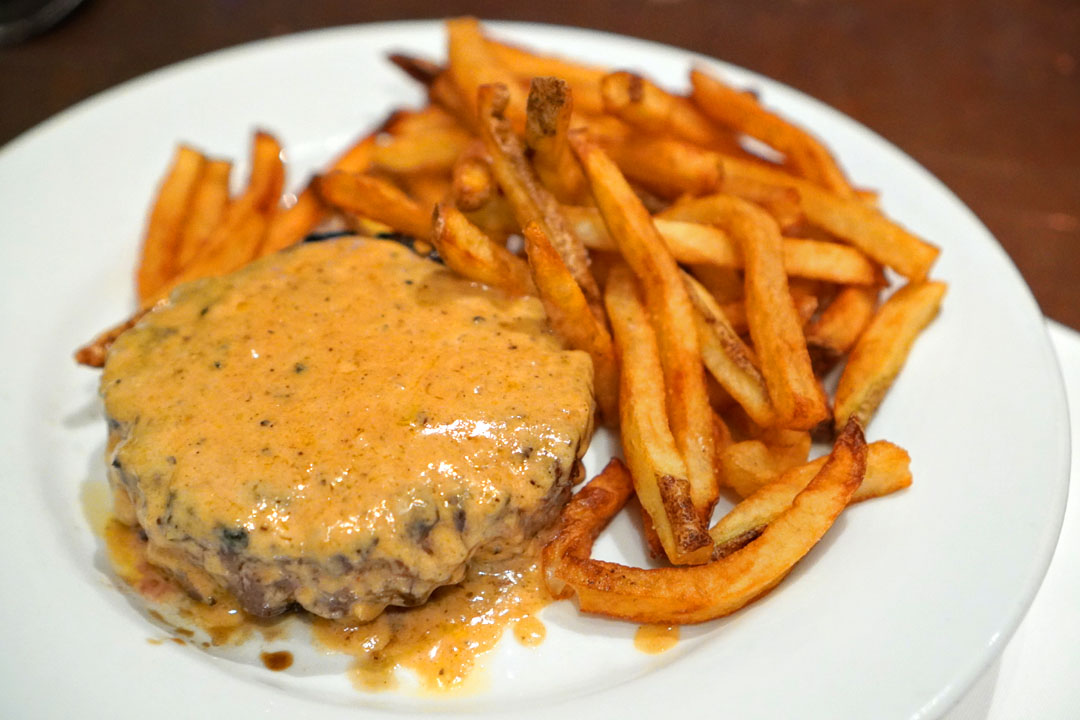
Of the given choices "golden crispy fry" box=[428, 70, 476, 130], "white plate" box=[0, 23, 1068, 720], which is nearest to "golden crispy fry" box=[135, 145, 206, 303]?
"white plate" box=[0, 23, 1068, 720]

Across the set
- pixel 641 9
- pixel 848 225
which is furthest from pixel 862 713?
pixel 641 9

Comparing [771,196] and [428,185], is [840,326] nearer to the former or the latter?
[771,196]

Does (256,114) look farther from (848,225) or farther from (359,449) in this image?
(848,225)

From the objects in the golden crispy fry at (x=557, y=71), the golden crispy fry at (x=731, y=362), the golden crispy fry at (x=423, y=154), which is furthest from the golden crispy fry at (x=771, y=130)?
the golden crispy fry at (x=423, y=154)

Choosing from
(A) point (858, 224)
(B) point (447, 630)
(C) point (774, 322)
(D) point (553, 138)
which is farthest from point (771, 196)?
(B) point (447, 630)

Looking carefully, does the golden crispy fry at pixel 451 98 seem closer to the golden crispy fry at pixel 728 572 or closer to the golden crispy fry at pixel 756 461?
the golden crispy fry at pixel 756 461

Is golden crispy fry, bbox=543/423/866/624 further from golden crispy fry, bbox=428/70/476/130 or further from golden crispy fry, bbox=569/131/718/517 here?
golden crispy fry, bbox=428/70/476/130

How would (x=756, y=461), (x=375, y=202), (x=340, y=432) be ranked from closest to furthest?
(x=340, y=432), (x=756, y=461), (x=375, y=202)
